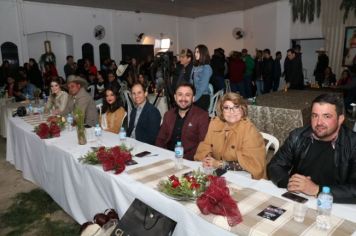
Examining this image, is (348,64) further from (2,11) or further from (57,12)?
(2,11)

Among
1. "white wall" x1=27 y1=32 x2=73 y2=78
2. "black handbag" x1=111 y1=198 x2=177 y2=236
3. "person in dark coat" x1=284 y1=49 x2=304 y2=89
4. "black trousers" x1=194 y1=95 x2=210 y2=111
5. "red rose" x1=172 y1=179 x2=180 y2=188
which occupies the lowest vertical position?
"black handbag" x1=111 y1=198 x2=177 y2=236

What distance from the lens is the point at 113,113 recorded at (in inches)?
131

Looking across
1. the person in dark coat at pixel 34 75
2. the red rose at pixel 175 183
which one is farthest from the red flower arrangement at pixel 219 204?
the person in dark coat at pixel 34 75

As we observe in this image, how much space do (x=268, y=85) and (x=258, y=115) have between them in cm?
402

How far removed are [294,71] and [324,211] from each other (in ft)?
15.0

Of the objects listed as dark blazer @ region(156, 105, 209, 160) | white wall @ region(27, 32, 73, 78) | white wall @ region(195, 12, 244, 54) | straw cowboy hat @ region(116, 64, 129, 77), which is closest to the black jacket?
dark blazer @ region(156, 105, 209, 160)

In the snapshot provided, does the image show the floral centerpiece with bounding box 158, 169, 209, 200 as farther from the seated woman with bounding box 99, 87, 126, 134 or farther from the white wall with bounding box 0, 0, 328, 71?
the white wall with bounding box 0, 0, 328, 71

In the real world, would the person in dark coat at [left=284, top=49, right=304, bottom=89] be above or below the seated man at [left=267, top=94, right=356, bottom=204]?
above

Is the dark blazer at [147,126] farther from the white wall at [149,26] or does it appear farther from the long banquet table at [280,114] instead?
the white wall at [149,26]

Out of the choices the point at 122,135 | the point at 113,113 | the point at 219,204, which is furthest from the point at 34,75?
the point at 219,204

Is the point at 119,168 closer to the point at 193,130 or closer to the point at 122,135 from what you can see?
the point at 122,135

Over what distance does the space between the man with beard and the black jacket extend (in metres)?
0.80

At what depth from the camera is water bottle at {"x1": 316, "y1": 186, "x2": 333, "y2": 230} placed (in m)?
1.17

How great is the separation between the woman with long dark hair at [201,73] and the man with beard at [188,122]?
3.98ft
